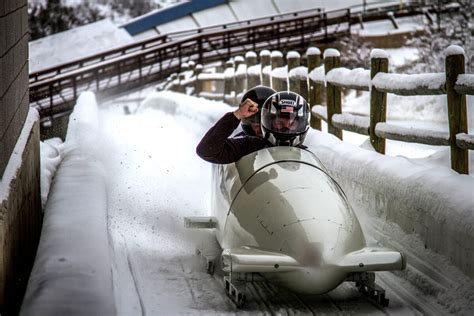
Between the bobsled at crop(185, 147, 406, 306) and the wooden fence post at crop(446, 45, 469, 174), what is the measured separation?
1139 mm

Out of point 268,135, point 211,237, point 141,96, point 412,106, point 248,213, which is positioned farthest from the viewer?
point 141,96

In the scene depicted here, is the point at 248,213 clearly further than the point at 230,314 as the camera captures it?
Answer: Yes

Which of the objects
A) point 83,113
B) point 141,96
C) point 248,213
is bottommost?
point 141,96

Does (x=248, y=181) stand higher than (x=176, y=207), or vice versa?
(x=248, y=181)

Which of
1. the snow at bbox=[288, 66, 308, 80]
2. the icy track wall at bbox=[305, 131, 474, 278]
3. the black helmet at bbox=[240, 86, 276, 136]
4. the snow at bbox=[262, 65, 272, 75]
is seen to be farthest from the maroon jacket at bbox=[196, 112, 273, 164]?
the snow at bbox=[262, 65, 272, 75]

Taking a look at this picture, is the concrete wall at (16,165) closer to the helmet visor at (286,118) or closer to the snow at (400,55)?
the helmet visor at (286,118)

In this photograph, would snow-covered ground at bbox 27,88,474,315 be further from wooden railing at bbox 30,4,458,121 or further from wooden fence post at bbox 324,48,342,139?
wooden railing at bbox 30,4,458,121

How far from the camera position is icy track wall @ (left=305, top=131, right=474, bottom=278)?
407 cm

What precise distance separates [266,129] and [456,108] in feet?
4.43

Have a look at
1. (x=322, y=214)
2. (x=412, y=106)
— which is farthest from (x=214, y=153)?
(x=412, y=106)

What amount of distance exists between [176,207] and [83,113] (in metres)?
6.39

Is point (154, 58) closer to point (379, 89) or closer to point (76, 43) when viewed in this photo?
point (76, 43)

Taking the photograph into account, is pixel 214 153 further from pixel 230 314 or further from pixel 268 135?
pixel 230 314

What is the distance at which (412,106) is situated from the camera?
1767 centimetres
